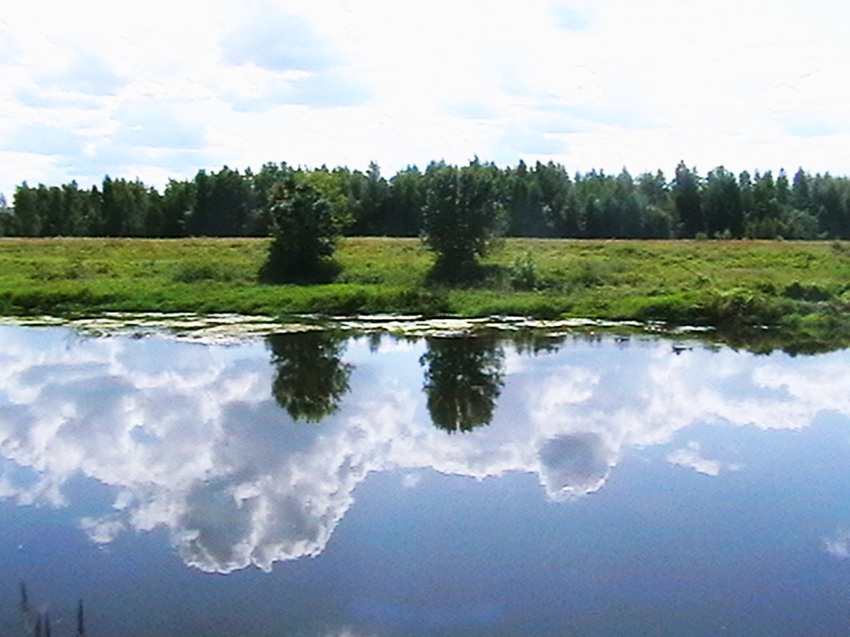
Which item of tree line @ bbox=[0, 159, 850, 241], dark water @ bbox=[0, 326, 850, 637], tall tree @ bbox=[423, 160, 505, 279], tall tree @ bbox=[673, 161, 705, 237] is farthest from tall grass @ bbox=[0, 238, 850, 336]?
tall tree @ bbox=[673, 161, 705, 237]

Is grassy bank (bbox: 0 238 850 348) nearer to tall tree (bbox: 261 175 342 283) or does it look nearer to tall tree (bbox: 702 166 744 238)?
tall tree (bbox: 261 175 342 283)

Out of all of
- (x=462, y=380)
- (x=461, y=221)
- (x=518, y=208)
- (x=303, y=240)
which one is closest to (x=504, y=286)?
(x=461, y=221)

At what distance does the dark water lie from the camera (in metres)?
9.88

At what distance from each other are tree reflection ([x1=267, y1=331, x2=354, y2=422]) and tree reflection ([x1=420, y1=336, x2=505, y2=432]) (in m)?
1.86

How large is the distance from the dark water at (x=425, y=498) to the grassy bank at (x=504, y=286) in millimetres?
8502

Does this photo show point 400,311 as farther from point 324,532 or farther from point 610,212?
point 610,212

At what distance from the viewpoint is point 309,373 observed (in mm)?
22547

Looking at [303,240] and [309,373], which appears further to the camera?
[303,240]

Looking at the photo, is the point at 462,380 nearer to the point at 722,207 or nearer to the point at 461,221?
the point at 461,221

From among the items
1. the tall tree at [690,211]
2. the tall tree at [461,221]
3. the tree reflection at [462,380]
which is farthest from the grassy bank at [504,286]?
the tall tree at [690,211]

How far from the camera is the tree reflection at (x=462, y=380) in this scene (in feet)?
60.8

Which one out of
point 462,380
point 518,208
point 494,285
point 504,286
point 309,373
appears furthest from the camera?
point 518,208

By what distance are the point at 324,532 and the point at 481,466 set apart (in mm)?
3553

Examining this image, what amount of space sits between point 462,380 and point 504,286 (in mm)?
14652
